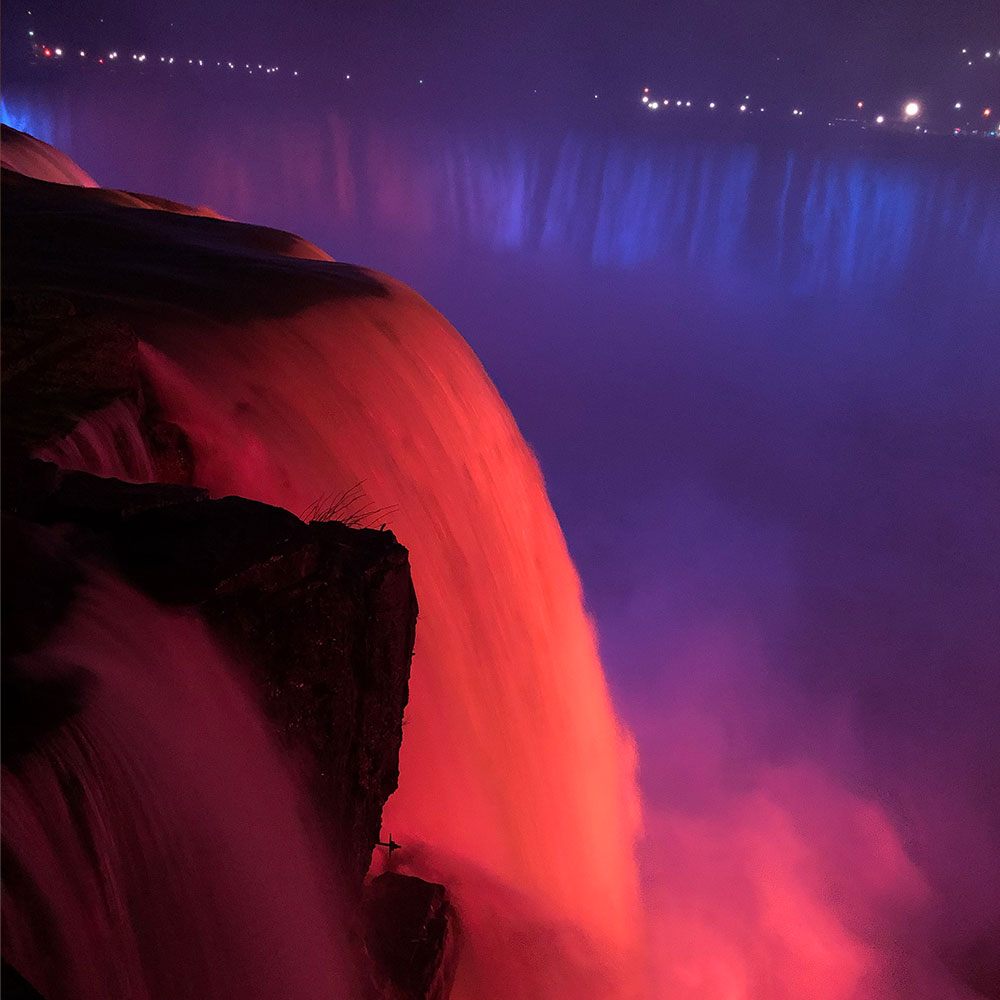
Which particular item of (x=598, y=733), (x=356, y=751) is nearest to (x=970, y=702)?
(x=598, y=733)

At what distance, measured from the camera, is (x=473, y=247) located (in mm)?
44250

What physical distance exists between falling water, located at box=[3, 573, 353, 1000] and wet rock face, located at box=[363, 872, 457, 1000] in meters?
0.72

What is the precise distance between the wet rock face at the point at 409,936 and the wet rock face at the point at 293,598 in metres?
0.67

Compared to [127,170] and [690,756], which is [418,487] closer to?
[690,756]

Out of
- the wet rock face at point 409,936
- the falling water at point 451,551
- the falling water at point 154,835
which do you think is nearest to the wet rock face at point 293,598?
the falling water at point 154,835

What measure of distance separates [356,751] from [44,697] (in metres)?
1.47

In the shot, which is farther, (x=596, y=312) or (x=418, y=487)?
(x=596, y=312)

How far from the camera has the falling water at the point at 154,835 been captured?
2.17 meters

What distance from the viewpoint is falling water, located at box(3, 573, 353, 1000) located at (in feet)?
7.13

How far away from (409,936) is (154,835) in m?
2.10

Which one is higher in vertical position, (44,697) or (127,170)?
(44,697)

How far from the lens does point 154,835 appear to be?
2.62 meters

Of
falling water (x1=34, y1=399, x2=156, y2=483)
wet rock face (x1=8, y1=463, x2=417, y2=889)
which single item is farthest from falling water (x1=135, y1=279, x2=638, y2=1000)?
wet rock face (x1=8, y1=463, x2=417, y2=889)

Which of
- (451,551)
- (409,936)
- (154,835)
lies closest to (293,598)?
(154,835)
